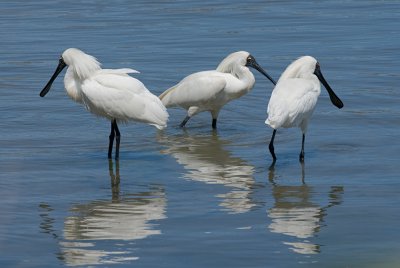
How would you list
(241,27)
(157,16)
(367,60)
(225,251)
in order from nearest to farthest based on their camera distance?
(225,251), (367,60), (241,27), (157,16)

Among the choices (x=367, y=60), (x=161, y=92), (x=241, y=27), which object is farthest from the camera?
(x=241, y=27)

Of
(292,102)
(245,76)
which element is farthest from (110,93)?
(245,76)

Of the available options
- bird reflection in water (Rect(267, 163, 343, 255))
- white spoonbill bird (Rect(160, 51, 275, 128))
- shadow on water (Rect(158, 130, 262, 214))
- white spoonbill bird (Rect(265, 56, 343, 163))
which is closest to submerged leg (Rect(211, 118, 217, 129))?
white spoonbill bird (Rect(160, 51, 275, 128))

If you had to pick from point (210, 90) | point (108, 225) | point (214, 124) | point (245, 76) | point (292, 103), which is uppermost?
point (292, 103)

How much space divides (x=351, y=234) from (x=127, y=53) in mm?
10354

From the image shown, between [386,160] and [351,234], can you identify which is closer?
[351,234]

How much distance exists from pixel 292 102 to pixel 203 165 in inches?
44.8

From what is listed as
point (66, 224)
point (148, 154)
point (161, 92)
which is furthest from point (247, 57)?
point (66, 224)

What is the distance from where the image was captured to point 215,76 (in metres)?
14.6

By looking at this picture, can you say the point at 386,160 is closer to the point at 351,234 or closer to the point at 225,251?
the point at 351,234

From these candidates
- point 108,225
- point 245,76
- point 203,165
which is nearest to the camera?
point 108,225

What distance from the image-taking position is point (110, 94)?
12.3m

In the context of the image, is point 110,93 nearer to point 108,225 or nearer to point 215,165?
point 215,165

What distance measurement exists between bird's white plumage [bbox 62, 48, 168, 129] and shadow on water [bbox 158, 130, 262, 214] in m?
0.59
